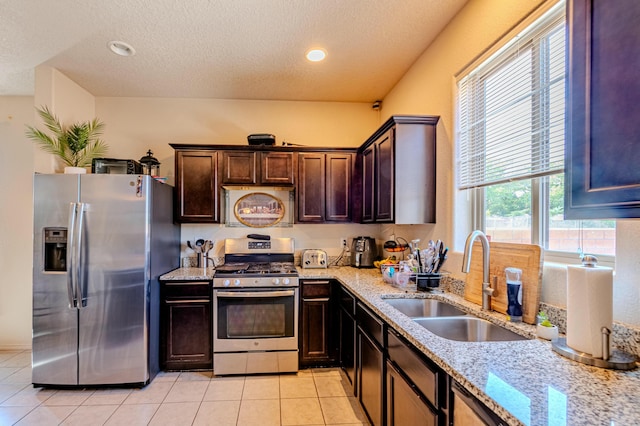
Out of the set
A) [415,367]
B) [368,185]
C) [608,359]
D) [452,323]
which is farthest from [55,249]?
[608,359]

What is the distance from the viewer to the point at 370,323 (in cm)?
202

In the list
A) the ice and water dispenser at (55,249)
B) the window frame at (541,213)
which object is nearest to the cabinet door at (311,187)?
the window frame at (541,213)

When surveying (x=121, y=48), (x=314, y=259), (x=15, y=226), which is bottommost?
(x=314, y=259)

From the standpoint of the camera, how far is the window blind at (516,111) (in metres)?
1.48

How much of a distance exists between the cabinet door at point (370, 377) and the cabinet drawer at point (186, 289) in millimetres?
1488

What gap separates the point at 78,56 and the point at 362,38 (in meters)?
2.45

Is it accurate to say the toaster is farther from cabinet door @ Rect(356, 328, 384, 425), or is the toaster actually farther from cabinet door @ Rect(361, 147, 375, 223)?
cabinet door @ Rect(356, 328, 384, 425)

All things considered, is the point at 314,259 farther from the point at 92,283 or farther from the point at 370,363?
the point at 92,283

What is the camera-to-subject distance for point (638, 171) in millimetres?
791

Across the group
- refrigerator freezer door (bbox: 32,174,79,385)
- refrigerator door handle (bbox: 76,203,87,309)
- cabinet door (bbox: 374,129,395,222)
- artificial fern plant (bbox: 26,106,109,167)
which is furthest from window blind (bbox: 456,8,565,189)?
artificial fern plant (bbox: 26,106,109,167)

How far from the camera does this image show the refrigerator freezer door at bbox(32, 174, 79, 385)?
8.46 feet

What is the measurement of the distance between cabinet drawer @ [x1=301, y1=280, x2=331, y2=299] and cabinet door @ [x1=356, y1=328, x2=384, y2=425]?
722mm

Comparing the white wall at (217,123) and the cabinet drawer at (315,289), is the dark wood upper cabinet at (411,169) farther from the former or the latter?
the white wall at (217,123)

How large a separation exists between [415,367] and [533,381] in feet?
1.61
